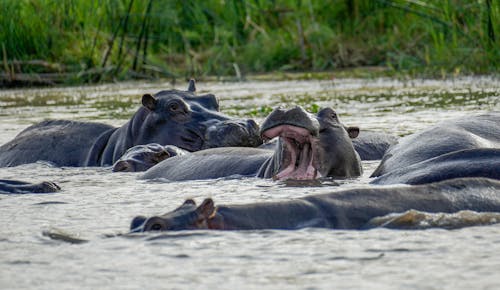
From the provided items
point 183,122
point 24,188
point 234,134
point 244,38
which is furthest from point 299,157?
point 244,38

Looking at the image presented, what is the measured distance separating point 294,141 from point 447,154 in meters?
0.86

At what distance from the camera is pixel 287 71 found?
52.7ft

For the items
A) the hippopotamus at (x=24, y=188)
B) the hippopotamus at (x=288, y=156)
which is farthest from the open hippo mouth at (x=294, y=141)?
the hippopotamus at (x=24, y=188)

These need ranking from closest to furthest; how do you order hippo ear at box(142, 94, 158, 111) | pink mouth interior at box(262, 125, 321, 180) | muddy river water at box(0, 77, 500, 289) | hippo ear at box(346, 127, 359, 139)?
muddy river water at box(0, 77, 500, 289) < pink mouth interior at box(262, 125, 321, 180) < hippo ear at box(346, 127, 359, 139) < hippo ear at box(142, 94, 158, 111)

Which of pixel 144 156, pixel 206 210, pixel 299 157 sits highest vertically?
pixel 206 210

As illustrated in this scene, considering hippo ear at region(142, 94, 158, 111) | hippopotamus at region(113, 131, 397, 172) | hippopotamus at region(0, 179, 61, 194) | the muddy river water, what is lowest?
hippopotamus at region(113, 131, 397, 172)

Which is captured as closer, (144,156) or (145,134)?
(144,156)

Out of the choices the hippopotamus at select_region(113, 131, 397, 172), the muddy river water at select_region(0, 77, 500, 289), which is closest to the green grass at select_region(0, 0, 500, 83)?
the hippopotamus at select_region(113, 131, 397, 172)

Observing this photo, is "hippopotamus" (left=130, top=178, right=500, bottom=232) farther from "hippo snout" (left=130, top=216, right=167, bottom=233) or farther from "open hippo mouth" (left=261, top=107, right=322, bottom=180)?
"open hippo mouth" (left=261, top=107, right=322, bottom=180)

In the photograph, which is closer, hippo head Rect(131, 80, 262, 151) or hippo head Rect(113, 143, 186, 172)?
hippo head Rect(113, 143, 186, 172)

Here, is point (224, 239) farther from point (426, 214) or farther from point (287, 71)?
point (287, 71)

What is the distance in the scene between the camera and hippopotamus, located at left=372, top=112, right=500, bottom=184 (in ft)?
14.3

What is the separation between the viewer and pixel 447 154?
14.9ft

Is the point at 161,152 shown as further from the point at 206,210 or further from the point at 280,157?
the point at 206,210
